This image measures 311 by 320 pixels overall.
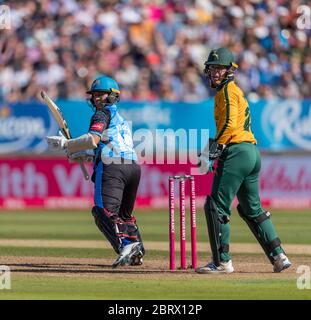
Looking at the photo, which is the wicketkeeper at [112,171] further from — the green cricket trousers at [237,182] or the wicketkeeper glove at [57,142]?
the green cricket trousers at [237,182]

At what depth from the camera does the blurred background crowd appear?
24141mm

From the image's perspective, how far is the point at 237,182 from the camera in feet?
36.7

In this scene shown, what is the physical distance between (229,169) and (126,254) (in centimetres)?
170

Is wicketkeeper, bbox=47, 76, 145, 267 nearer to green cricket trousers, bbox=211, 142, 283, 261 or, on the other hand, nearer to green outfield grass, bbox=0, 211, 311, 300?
green outfield grass, bbox=0, 211, 311, 300

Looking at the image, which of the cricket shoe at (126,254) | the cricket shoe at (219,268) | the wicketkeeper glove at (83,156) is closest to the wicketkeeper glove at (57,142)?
the wicketkeeper glove at (83,156)

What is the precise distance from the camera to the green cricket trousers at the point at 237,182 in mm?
11180

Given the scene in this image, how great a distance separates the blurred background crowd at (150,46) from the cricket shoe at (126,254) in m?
11.8

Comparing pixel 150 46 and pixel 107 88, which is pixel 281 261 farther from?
pixel 150 46

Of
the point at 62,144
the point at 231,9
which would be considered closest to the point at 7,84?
the point at 231,9

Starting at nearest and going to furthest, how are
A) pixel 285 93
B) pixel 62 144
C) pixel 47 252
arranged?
pixel 62 144
pixel 47 252
pixel 285 93

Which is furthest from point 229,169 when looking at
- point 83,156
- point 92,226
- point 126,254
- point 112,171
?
point 92,226
